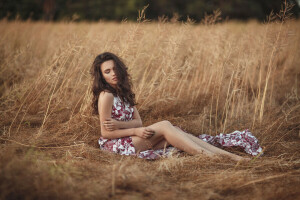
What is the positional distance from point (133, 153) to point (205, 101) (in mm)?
1450

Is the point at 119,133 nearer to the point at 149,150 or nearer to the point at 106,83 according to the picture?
the point at 149,150

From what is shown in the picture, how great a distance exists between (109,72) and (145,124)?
77 centimetres

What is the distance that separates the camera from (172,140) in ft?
7.02

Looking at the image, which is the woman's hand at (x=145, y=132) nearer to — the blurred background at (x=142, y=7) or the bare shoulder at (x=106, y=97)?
the bare shoulder at (x=106, y=97)

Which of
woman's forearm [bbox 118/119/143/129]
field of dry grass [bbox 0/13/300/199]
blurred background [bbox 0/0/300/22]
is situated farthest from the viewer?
blurred background [bbox 0/0/300/22]

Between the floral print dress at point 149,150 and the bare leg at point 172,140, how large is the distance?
0.06 metres

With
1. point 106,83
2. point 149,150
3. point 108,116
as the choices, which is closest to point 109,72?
point 106,83

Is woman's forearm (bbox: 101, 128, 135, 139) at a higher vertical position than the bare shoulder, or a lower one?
lower

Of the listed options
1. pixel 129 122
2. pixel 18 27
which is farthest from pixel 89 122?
pixel 18 27

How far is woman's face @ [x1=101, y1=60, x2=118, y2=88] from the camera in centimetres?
223

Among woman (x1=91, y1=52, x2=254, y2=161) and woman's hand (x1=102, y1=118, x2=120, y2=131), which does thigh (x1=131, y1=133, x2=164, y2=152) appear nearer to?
woman (x1=91, y1=52, x2=254, y2=161)

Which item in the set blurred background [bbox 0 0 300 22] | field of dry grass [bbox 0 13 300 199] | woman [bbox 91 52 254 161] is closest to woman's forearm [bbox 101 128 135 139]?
woman [bbox 91 52 254 161]

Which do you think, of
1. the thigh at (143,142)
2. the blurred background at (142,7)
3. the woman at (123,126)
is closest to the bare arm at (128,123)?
the woman at (123,126)

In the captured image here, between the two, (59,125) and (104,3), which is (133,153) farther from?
(104,3)
